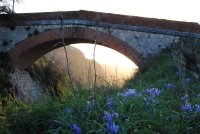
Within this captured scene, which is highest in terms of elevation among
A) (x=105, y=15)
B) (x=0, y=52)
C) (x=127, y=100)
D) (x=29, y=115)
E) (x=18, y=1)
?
(x=18, y=1)

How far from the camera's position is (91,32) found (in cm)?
1195

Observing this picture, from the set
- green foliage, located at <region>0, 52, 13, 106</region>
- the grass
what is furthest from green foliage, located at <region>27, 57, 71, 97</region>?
the grass

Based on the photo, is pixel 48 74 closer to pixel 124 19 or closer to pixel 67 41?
pixel 67 41

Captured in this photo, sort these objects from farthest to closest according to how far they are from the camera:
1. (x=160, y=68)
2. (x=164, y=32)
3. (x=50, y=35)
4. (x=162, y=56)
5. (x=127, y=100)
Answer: (x=50, y=35) < (x=164, y=32) < (x=162, y=56) < (x=160, y=68) < (x=127, y=100)

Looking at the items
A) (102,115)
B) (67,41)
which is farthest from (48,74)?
(102,115)

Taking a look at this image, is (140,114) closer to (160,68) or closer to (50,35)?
(160,68)

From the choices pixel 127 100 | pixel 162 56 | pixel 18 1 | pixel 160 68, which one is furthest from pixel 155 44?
pixel 127 100

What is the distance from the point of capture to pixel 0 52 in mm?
13031

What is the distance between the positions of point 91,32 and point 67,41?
1963 mm

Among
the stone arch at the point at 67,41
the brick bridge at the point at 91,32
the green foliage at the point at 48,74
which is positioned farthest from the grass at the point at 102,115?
the green foliage at the point at 48,74

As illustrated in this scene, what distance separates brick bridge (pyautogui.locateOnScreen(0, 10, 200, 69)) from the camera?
36.5 feet

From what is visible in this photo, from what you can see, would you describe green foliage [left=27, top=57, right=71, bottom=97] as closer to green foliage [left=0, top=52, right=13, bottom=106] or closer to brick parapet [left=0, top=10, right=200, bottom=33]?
green foliage [left=0, top=52, right=13, bottom=106]

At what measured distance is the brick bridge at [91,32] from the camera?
11.1 meters

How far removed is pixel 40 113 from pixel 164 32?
9007mm
